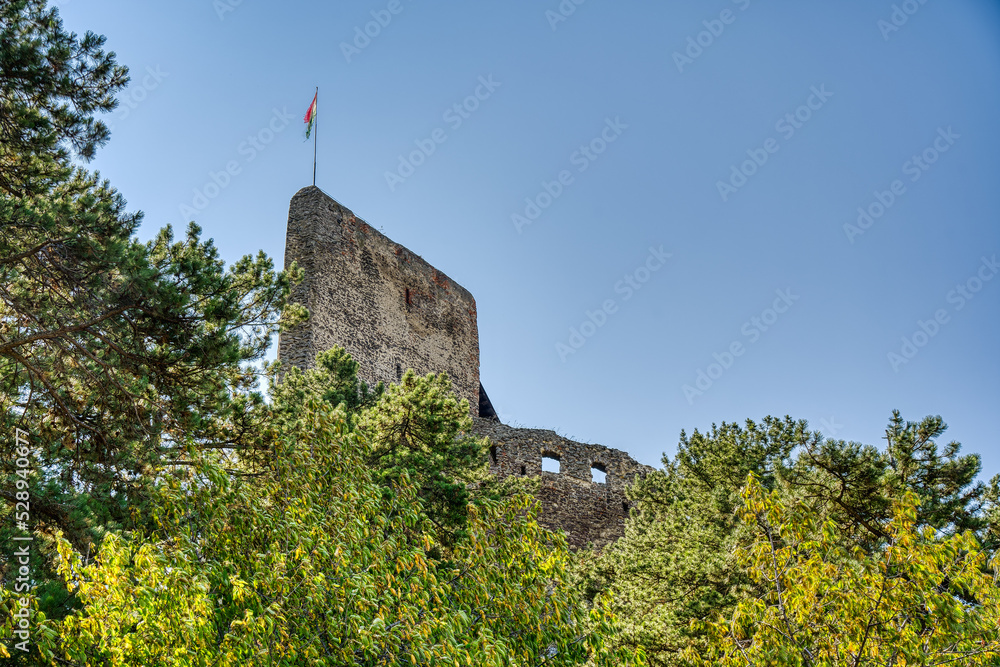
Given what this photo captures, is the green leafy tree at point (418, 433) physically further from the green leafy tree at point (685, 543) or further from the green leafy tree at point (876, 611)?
the green leafy tree at point (876, 611)

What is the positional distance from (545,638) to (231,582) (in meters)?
2.48

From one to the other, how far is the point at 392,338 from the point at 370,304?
1.03 metres

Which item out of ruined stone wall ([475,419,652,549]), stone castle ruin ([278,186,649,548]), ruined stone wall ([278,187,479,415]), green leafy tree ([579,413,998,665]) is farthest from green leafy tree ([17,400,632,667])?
Result: ruined stone wall ([475,419,652,549])

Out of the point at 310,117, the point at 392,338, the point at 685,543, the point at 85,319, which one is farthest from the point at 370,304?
the point at 85,319

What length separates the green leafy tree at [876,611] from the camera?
6.31m

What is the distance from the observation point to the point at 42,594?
652 centimetres

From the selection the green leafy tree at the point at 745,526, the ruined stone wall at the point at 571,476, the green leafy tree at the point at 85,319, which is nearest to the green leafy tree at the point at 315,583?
the green leafy tree at the point at 85,319

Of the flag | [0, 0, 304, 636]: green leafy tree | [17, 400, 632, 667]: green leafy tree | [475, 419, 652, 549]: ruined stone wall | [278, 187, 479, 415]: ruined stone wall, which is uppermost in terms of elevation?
the flag

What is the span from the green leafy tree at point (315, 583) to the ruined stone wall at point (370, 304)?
9.94 m

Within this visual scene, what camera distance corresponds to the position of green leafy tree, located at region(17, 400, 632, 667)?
531 centimetres

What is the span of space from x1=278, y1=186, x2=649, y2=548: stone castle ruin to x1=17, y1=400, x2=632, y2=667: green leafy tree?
10043mm

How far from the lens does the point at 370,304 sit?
64.8ft

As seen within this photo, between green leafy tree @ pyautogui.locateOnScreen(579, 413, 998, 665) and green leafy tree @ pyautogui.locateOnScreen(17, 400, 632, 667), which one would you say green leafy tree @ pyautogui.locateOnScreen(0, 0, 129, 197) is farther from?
green leafy tree @ pyautogui.locateOnScreen(579, 413, 998, 665)

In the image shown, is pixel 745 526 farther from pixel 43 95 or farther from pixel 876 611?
pixel 43 95
